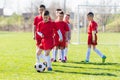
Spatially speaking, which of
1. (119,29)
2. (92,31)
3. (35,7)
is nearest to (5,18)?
(35,7)

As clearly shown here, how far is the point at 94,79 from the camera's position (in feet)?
34.3

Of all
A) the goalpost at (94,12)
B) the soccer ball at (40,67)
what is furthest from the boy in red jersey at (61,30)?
the goalpost at (94,12)

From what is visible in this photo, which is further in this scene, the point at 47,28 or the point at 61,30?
the point at 61,30

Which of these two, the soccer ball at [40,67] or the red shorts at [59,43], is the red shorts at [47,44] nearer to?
the soccer ball at [40,67]

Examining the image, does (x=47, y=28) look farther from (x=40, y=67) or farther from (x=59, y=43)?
(x=59, y=43)

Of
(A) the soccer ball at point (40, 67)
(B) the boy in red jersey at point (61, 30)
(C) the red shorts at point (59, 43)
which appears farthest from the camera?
(C) the red shorts at point (59, 43)

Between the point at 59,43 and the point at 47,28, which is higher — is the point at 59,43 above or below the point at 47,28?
below

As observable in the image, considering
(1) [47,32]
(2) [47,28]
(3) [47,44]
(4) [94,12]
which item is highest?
(2) [47,28]

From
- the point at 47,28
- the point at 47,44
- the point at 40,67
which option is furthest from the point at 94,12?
the point at 40,67

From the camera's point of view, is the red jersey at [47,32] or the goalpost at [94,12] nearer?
the red jersey at [47,32]

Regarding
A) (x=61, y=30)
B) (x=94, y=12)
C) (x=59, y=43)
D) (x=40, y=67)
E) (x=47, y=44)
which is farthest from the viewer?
(x=94, y=12)

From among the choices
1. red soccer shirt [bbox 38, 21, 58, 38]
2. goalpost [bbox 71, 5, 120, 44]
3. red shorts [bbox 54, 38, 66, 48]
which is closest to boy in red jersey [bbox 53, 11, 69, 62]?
red shorts [bbox 54, 38, 66, 48]

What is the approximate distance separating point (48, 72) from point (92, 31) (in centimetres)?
338

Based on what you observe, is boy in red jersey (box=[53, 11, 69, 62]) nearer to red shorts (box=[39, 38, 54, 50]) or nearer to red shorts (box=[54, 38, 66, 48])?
red shorts (box=[54, 38, 66, 48])
